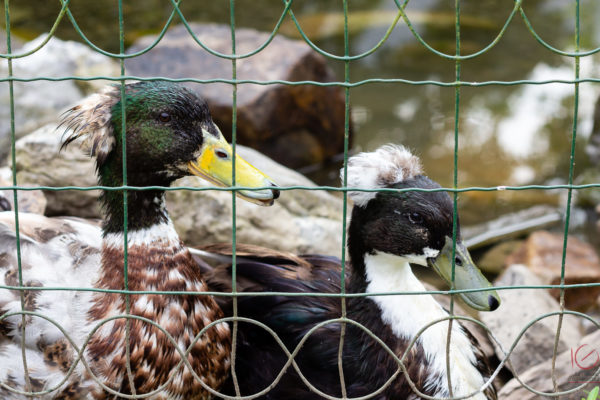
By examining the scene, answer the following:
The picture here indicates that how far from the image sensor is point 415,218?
2.85 metres

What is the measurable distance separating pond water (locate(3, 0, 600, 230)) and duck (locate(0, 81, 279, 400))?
3.55 metres

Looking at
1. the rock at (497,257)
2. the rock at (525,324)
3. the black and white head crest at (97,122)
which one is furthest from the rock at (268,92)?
the black and white head crest at (97,122)

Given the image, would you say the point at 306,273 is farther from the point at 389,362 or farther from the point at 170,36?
the point at 170,36

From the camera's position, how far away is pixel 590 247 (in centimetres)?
546

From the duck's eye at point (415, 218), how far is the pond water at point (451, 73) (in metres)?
3.21

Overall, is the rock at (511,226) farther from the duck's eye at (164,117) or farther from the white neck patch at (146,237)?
the duck's eye at (164,117)

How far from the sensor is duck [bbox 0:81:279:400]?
2.64 metres

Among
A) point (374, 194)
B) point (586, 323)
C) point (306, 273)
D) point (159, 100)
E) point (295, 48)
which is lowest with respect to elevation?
point (586, 323)

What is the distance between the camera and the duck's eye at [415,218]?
9.31 feet

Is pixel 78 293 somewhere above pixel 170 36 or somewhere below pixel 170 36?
below

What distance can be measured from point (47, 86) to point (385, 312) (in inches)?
158

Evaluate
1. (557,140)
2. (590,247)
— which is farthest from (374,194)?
(557,140)

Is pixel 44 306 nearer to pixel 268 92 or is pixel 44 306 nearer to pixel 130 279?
pixel 130 279

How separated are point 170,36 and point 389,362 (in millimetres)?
4492
